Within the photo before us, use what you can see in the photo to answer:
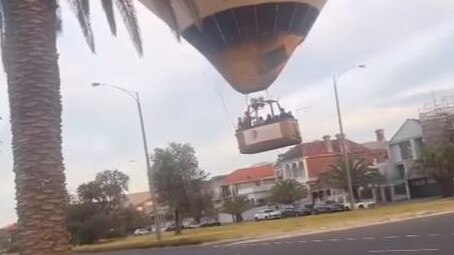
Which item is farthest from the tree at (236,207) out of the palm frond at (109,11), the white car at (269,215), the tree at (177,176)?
Result: the palm frond at (109,11)

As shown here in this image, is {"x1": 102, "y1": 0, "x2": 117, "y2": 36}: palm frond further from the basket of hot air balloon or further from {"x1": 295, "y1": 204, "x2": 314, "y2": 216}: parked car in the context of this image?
{"x1": 295, "y1": 204, "x2": 314, "y2": 216}: parked car

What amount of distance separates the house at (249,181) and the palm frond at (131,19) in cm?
9139

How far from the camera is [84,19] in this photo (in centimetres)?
1536

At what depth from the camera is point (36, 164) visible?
32.4 feet

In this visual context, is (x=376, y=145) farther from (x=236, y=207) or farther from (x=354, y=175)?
(x=354, y=175)

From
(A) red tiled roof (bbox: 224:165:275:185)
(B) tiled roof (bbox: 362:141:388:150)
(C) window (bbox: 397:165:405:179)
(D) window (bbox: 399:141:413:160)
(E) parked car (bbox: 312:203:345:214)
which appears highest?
(B) tiled roof (bbox: 362:141:388:150)

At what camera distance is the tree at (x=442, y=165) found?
67125 mm

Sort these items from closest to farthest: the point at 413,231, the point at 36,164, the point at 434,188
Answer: the point at 36,164 → the point at 413,231 → the point at 434,188

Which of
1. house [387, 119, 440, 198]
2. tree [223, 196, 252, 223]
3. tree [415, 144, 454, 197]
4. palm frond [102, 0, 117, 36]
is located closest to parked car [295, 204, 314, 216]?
tree [415, 144, 454, 197]

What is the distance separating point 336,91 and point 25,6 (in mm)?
43332

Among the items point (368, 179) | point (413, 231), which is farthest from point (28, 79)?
point (368, 179)

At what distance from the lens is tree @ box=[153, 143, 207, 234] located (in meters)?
60.6

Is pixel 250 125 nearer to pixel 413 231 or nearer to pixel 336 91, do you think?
pixel 336 91

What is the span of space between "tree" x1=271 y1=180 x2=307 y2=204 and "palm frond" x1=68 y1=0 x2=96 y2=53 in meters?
71.0
